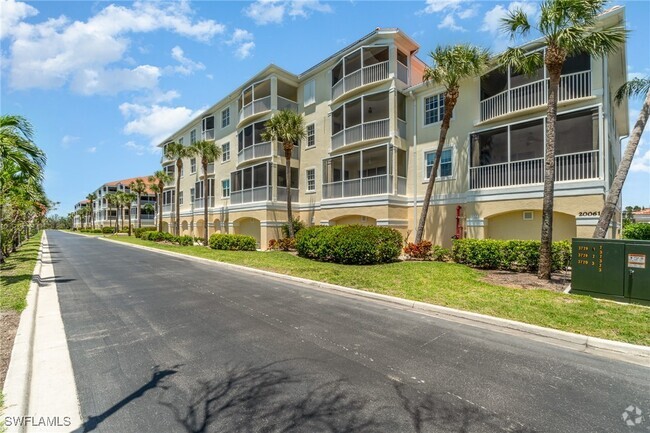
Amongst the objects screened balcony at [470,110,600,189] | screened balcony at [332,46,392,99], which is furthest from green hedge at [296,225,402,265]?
screened balcony at [332,46,392,99]

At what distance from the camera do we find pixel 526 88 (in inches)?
568

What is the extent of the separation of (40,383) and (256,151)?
72.6ft

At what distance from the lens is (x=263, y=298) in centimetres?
895

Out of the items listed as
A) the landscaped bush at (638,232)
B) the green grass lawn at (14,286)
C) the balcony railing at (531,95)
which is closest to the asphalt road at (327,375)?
the green grass lawn at (14,286)

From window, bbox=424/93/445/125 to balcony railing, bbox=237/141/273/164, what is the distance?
11.6m

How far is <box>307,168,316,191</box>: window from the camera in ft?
76.9

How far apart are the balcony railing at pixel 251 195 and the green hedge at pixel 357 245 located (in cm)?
886

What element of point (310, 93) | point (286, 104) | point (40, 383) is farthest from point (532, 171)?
point (286, 104)

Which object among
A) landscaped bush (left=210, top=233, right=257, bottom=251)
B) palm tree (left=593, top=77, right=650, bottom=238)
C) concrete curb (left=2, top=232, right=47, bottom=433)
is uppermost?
palm tree (left=593, top=77, right=650, bottom=238)

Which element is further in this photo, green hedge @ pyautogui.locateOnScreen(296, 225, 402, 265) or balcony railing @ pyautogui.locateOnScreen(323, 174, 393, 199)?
balcony railing @ pyautogui.locateOnScreen(323, 174, 393, 199)

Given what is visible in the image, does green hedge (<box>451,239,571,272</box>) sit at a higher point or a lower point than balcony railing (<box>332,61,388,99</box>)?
lower

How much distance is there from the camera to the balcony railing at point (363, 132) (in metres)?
18.7

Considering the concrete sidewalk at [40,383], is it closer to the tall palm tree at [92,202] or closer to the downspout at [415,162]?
the downspout at [415,162]

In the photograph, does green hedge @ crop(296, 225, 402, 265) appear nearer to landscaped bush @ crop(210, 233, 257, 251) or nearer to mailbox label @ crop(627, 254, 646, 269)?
landscaped bush @ crop(210, 233, 257, 251)
